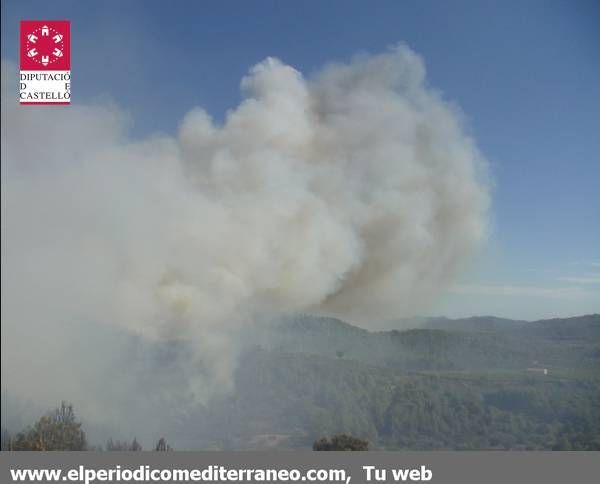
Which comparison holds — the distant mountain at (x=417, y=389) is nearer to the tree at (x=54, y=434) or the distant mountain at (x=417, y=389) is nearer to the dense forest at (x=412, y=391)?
the dense forest at (x=412, y=391)

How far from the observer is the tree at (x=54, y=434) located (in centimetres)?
2120

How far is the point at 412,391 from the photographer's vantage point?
32219mm

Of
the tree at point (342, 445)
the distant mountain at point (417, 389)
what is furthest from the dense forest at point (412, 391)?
the tree at point (342, 445)

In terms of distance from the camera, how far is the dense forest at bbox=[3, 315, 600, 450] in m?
27.8

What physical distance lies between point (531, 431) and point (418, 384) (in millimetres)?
6755

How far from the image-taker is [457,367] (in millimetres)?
37375

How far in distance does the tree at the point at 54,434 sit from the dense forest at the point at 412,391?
148 centimetres

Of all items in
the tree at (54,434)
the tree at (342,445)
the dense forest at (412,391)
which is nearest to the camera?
the tree at (342,445)

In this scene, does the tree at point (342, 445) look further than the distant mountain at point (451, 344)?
No

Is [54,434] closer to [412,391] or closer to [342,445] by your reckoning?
[342,445]

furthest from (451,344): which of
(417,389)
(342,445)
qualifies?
(342,445)

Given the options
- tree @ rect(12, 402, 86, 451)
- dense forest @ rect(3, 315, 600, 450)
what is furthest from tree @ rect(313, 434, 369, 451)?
tree @ rect(12, 402, 86, 451)

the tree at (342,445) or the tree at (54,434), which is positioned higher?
the tree at (54,434)

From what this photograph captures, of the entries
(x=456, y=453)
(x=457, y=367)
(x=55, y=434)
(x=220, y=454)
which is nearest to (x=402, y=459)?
(x=456, y=453)
